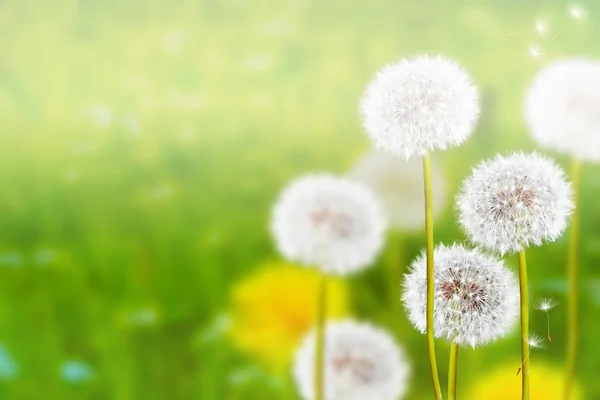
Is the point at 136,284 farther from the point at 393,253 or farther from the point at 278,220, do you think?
the point at 393,253

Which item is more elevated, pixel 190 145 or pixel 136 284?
pixel 190 145

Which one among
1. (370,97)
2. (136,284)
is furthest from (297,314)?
(370,97)

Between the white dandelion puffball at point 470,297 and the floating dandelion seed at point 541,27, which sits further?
the floating dandelion seed at point 541,27

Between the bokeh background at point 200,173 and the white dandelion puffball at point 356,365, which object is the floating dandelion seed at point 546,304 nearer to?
the bokeh background at point 200,173

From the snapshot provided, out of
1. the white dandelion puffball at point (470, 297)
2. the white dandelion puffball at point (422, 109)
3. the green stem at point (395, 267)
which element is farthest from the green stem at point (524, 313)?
the green stem at point (395, 267)

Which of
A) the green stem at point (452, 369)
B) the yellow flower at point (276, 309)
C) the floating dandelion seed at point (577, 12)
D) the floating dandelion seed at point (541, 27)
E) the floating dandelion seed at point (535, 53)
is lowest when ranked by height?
the green stem at point (452, 369)

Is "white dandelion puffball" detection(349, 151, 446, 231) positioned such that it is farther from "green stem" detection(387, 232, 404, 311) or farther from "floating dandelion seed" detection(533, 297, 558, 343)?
"floating dandelion seed" detection(533, 297, 558, 343)
